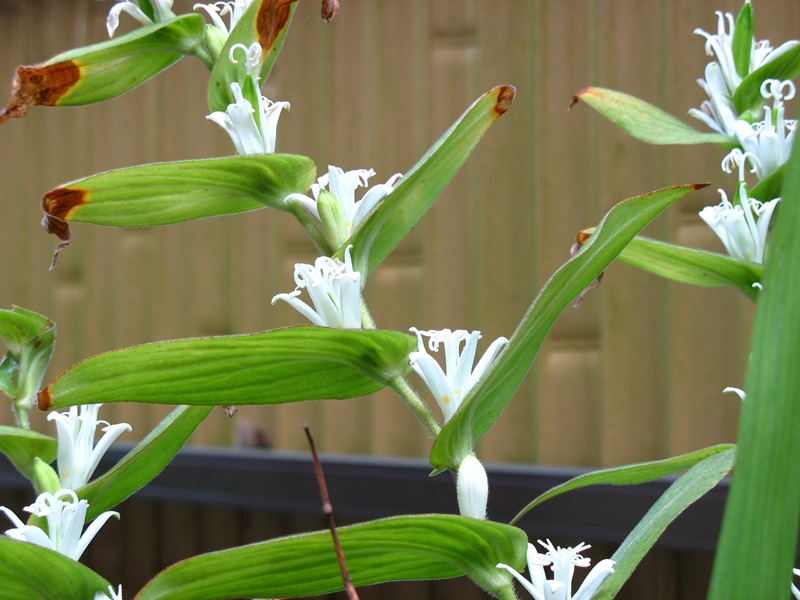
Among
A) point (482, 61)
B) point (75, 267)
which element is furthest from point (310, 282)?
point (75, 267)

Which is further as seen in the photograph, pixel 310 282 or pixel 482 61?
pixel 482 61

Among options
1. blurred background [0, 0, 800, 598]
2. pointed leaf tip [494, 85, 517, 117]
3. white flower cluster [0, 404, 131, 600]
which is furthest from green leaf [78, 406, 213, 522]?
blurred background [0, 0, 800, 598]

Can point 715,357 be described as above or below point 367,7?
below

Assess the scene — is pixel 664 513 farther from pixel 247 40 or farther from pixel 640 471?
pixel 247 40

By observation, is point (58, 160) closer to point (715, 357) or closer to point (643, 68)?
point (643, 68)

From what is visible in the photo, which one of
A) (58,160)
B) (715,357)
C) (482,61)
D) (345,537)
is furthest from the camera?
(58,160)

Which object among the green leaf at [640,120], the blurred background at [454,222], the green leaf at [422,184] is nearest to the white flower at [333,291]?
the green leaf at [422,184]

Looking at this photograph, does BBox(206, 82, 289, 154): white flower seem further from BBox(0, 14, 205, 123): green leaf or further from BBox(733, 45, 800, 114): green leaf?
BBox(733, 45, 800, 114): green leaf
